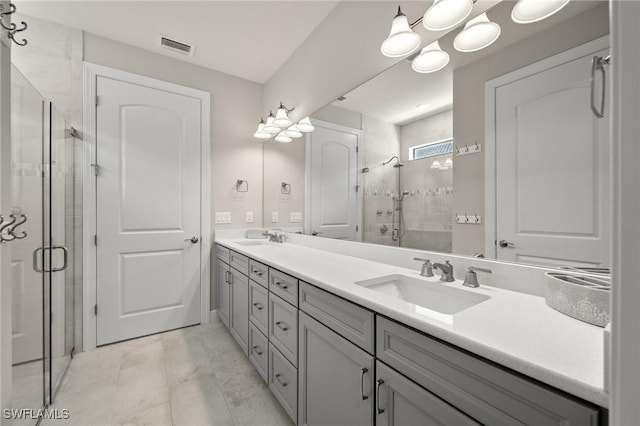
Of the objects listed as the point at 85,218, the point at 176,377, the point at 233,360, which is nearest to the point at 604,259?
the point at 233,360

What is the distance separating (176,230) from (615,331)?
9.60ft

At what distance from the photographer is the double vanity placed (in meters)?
0.58

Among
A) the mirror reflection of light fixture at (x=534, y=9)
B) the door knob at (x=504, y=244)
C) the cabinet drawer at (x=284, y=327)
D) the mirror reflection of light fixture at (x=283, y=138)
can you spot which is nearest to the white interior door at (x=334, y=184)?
the mirror reflection of light fixture at (x=283, y=138)

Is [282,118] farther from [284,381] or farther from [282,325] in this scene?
[284,381]

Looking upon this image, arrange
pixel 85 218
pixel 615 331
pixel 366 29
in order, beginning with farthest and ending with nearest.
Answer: pixel 85 218
pixel 366 29
pixel 615 331

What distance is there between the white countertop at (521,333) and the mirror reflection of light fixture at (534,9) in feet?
3.44

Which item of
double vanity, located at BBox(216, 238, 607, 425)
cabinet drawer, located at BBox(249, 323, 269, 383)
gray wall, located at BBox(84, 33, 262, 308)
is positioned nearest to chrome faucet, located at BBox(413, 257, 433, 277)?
double vanity, located at BBox(216, 238, 607, 425)

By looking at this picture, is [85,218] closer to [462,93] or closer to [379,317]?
[379,317]

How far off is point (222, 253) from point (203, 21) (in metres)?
2.01

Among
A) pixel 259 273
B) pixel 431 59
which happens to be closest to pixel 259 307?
pixel 259 273

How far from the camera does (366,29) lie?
1.73m

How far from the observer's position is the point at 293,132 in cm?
263

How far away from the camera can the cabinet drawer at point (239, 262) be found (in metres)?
2.05

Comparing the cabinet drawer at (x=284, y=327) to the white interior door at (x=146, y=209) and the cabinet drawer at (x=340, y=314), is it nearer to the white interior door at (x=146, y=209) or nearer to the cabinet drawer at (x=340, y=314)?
the cabinet drawer at (x=340, y=314)
